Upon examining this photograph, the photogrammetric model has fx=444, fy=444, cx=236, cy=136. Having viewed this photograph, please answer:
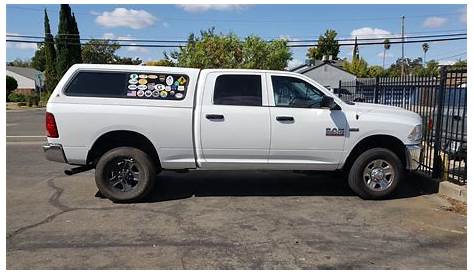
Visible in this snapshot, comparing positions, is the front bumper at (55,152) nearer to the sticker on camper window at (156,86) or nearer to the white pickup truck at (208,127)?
the white pickup truck at (208,127)

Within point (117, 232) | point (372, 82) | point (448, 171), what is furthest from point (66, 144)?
point (372, 82)

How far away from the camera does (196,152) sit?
260 inches

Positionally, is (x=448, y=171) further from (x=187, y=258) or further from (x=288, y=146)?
(x=187, y=258)

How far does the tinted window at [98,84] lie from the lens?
639 cm

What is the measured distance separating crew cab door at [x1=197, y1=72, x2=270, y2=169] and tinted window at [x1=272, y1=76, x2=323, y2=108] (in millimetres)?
208

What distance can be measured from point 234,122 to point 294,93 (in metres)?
1.04

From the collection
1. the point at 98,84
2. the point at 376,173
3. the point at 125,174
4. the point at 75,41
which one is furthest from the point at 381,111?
the point at 75,41

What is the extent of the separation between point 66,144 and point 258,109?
110 inches

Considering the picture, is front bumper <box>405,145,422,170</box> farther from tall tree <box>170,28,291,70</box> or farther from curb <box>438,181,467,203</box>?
tall tree <box>170,28,291,70</box>

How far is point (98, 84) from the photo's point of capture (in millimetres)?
6457

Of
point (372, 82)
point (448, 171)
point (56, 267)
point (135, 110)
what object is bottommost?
point (56, 267)

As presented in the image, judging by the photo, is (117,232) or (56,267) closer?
(56,267)

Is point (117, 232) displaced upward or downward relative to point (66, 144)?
downward

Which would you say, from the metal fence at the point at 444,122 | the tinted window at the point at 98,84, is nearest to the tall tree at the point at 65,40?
the tinted window at the point at 98,84
